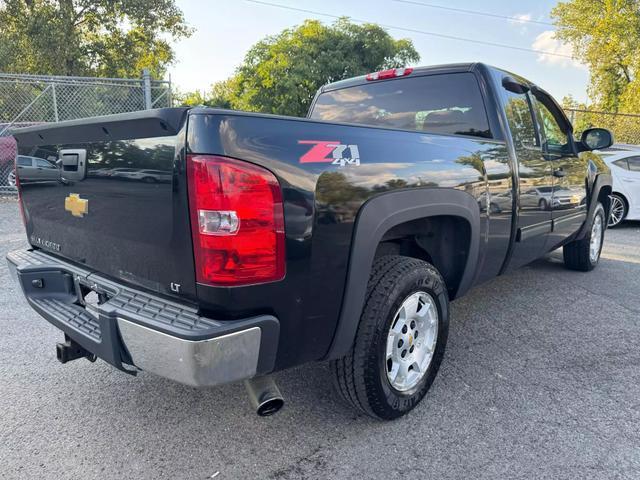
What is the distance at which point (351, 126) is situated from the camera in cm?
208

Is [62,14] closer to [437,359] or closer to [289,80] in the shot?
[289,80]

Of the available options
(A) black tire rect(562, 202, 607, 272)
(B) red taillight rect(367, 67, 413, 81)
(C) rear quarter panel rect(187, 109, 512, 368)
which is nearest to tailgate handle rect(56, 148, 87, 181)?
(C) rear quarter panel rect(187, 109, 512, 368)

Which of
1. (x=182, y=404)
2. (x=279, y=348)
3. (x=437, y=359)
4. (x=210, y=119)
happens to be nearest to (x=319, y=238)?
(x=279, y=348)

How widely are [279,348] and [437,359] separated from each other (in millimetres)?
1148

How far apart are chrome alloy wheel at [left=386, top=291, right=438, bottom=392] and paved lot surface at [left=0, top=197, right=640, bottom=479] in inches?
8.7

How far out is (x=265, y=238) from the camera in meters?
1.70

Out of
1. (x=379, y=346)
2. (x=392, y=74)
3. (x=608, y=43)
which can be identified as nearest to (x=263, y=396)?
(x=379, y=346)

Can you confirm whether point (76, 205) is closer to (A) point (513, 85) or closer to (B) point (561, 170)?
(A) point (513, 85)

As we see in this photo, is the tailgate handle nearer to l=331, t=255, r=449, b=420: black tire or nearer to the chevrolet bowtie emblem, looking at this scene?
the chevrolet bowtie emblem

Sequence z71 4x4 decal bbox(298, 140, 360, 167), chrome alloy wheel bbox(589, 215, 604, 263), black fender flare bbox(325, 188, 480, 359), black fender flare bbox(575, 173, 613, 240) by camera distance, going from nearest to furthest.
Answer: z71 4x4 decal bbox(298, 140, 360, 167)
black fender flare bbox(325, 188, 480, 359)
black fender flare bbox(575, 173, 613, 240)
chrome alloy wheel bbox(589, 215, 604, 263)

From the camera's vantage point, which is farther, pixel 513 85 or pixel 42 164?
pixel 513 85

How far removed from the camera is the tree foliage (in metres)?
25.5

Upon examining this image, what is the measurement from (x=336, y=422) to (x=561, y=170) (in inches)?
113

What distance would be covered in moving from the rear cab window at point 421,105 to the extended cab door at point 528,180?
0.26 meters
